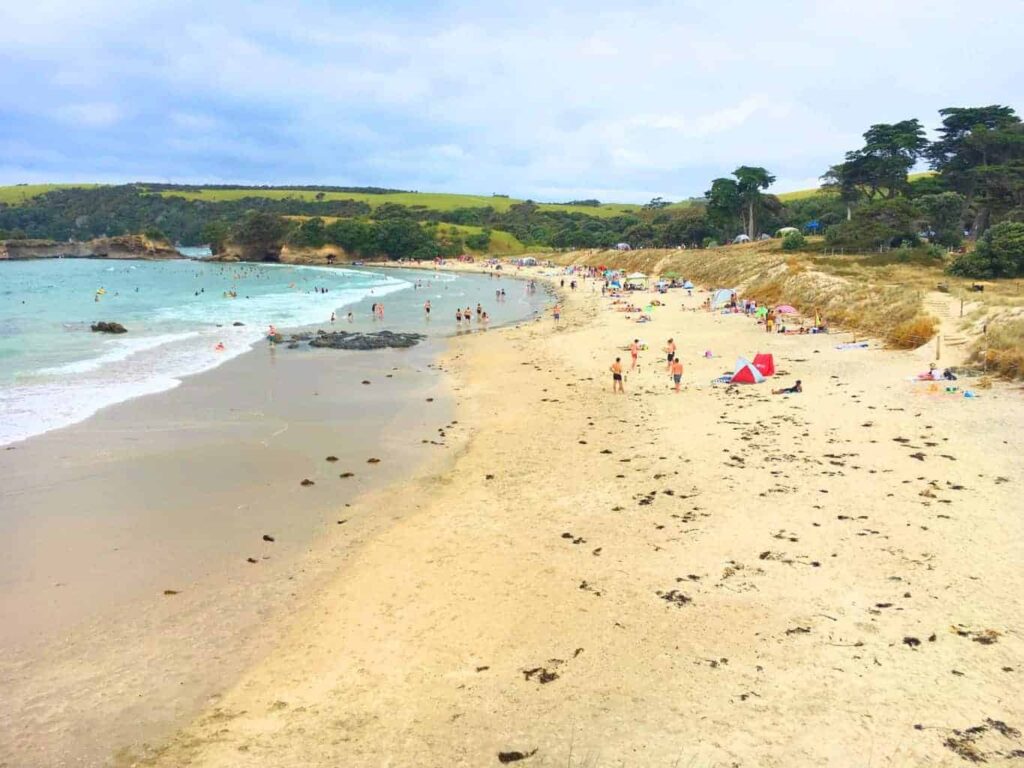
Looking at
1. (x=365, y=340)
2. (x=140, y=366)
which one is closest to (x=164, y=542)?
(x=140, y=366)

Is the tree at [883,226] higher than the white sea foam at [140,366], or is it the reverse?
the tree at [883,226]

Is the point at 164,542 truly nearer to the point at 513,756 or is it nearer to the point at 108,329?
the point at 513,756

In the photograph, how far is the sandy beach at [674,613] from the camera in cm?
571

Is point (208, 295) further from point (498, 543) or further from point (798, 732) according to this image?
point (798, 732)

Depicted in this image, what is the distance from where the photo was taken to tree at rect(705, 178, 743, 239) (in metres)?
74.9

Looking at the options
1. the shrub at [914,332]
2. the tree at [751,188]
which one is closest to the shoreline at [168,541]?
the shrub at [914,332]

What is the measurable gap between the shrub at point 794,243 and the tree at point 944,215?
27.8ft

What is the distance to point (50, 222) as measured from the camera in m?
172

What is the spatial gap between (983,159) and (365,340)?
51.0m

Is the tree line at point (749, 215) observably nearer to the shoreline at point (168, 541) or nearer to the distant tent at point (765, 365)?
the distant tent at point (765, 365)

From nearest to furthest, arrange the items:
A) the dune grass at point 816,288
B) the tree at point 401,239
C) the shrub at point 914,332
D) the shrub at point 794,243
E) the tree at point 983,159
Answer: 1. the shrub at point 914,332
2. the dune grass at point 816,288
3. the tree at point 983,159
4. the shrub at point 794,243
5. the tree at point 401,239

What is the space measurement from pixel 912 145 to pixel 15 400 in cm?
6251

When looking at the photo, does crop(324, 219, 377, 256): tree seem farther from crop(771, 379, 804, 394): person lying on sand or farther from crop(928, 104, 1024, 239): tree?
crop(771, 379, 804, 394): person lying on sand

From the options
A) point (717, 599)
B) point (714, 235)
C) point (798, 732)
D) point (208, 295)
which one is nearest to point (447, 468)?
point (717, 599)
